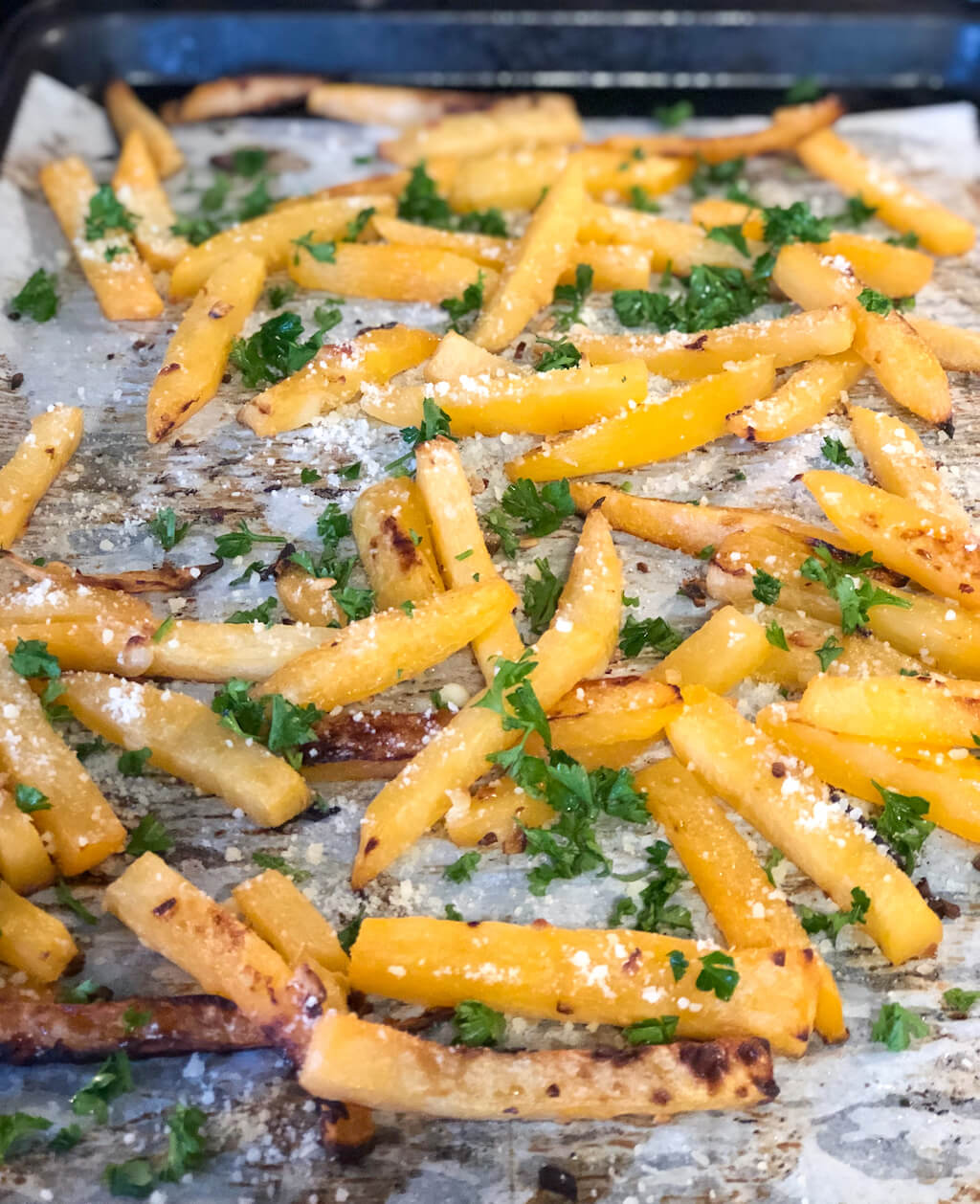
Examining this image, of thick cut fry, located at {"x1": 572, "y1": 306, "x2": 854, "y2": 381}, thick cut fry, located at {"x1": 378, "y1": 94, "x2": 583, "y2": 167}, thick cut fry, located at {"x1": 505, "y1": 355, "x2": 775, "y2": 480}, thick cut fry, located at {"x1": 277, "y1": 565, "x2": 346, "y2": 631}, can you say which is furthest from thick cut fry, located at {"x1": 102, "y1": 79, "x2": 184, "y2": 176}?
thick cut fry, located at {"x1": 277, "y1": 565, "x2": 346, "y2": 631}

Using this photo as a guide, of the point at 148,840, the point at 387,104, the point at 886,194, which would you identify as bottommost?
the point at 148,840

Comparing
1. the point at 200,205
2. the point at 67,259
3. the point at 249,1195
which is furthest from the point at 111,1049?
the point at 200,205

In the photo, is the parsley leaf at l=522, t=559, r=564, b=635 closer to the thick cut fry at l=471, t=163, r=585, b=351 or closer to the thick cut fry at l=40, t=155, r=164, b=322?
the thick cut fry at l=471, t=163, r=585, b=351

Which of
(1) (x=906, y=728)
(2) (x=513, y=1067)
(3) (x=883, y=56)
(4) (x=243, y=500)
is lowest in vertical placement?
(2) (x=513, y=1067)

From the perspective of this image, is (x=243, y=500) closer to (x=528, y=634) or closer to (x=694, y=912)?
(x=528, y=634)

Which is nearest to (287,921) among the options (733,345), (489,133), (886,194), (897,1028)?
(897,1028)

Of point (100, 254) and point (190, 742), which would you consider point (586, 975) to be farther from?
point (100, 254)
